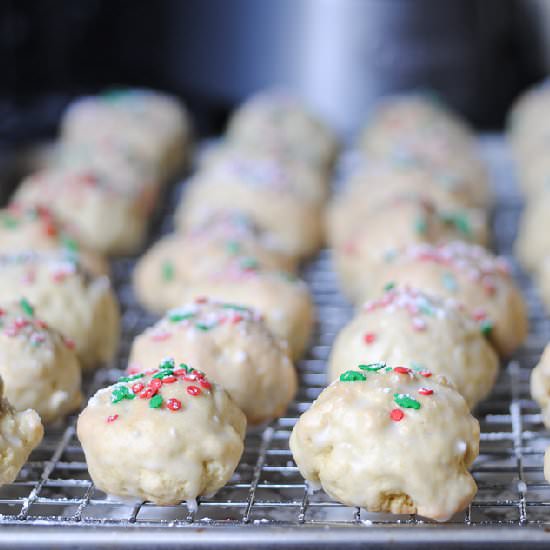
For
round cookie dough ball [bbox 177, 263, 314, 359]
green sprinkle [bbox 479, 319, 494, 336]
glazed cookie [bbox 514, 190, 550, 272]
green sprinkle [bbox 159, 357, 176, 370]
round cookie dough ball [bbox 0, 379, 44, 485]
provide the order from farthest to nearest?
glazed cookie [bbox 514, 190, 550, 272]
round cookie dough ball [bbox 177, 263, 314, 359]
green sprinkle [bbox 479, 319, 494, 336]
green sprinkle [bbox 159, 357, 176, 370]
round cookie dough ball [bbox 0, 379, 44, 485]

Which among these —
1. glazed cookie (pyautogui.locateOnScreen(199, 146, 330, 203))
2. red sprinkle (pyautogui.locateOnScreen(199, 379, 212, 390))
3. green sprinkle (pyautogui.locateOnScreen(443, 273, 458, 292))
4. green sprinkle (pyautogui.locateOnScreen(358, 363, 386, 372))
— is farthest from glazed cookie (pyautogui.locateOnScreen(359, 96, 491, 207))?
red sprinkle (pyautogui.locateOnScreen(199, 379, 212, 390))

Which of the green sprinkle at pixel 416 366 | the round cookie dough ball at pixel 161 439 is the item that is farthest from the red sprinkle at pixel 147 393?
the green sprinkle at pixel 416 366

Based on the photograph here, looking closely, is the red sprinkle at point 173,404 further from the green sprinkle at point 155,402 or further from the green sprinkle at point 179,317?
the green sprinkle at point 179,317

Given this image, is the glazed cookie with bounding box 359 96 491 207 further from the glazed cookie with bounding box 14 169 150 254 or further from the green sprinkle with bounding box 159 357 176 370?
the green sprinkle with bounding box 159 357 176 370

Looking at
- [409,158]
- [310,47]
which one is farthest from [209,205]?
[310,47]

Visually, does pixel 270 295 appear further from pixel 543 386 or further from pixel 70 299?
pixel 543 386

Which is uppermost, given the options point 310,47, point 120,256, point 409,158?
point 310,47

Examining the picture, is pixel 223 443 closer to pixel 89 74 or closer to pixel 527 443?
pixel 527 443
